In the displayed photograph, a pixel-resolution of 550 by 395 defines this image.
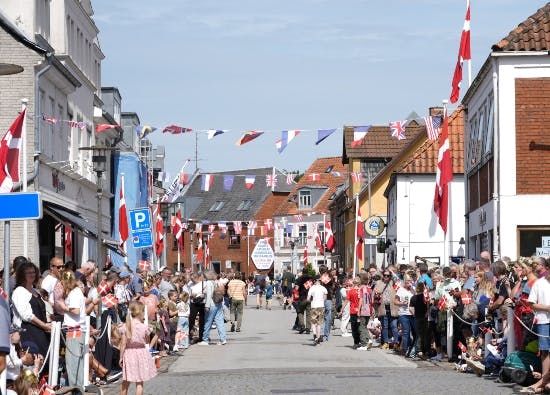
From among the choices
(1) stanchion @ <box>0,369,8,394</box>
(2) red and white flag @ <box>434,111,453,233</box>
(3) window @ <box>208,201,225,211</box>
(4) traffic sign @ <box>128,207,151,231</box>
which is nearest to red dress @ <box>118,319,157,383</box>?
(1) stanchion @ <box>0,369,8,394</box>

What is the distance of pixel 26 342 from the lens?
14.8m

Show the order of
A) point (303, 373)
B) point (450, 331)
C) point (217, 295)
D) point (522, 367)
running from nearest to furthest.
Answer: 1. point (522, 367)
2. point (303, 373)
3. point (450, 331)
4. point (217, 295)

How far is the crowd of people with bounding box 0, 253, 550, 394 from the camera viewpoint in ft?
49.9

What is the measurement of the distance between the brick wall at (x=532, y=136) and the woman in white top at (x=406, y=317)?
4.85m

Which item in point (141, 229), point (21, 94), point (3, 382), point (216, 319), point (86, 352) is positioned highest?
point (21, 94)

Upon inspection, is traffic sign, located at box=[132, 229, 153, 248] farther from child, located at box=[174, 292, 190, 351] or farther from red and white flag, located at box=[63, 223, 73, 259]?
red and white flag, located at box=[63, 223, 73, 259]

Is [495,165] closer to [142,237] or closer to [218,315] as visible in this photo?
[218,315]

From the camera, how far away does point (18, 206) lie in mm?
13078

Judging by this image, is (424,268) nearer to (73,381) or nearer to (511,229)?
(511,229)

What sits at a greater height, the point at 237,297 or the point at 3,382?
the point at 3,382

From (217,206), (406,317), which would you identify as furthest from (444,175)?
(217,206)

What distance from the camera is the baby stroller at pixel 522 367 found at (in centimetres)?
1744

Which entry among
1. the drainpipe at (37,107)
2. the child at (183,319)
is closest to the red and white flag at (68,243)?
the drainpipe at (37,107)

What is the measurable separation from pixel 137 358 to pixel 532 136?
1553 cm
